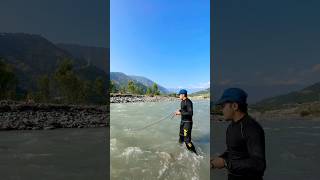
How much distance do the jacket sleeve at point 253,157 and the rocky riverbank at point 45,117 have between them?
34.1m

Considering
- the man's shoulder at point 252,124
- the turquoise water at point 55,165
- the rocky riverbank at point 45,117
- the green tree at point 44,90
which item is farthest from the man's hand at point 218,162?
the green tree at point 44,90

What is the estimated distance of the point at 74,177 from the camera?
39.8 feet

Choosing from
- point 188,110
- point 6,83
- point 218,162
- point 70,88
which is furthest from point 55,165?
point 70,88

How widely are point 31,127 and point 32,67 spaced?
362 ft

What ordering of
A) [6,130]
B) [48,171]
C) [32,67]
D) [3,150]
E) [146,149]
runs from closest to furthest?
1. [48,171]
2. [146,149]
3. [3,150]
4. [6,130]
5. [32,67]

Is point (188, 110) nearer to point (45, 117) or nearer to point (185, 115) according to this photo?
point (185, 115)

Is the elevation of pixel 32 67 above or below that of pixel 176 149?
above

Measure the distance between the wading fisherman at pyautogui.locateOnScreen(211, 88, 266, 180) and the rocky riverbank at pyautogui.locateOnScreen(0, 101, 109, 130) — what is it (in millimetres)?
33992

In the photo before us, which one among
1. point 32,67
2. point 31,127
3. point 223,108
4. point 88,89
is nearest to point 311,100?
point 88,89

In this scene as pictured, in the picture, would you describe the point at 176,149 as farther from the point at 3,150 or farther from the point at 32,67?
the point at 32,67

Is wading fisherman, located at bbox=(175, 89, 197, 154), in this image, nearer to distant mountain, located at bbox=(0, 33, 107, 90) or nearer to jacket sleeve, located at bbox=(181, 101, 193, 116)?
jacket sleeve, located at bbox=(181, 101, 193, 116)

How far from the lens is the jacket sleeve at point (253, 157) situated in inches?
97.1

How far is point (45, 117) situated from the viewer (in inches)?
1517

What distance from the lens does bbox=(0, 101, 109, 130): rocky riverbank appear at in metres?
35.6
